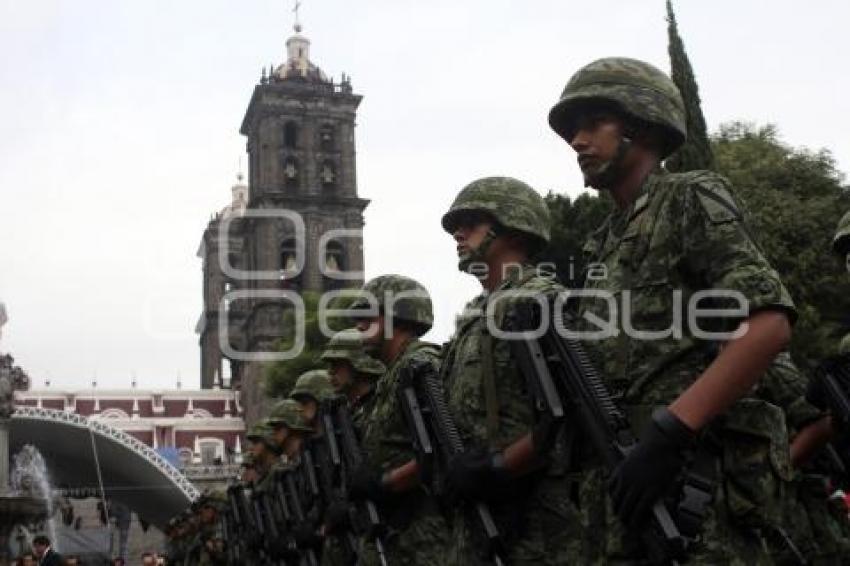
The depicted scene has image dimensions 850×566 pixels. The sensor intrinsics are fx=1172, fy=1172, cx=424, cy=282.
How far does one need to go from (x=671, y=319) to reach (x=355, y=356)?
4.38m

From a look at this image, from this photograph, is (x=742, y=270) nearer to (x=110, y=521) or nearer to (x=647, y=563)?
(x=647, y=563)

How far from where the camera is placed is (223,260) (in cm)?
6384

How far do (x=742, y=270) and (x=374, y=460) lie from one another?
3.23 metres

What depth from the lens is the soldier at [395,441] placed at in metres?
5.49

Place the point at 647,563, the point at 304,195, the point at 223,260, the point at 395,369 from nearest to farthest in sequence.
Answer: the point at 647,563
the point at 395,369
the point at 304,195
the point at 223,260

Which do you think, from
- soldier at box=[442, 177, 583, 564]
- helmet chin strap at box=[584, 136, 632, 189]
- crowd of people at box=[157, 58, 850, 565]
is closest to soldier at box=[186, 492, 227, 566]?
crowd of people at box=[157, 58, 850, 565]

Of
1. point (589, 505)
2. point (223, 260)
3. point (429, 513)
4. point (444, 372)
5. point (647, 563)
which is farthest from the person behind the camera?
point (223, 260)

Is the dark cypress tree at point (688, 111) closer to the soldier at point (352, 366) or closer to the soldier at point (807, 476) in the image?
the soldier at point (352, 366)

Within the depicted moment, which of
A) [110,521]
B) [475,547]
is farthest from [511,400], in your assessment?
[110,521]

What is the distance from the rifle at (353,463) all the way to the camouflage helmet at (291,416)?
10.4 feet

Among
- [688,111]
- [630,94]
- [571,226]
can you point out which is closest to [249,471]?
[630,94]

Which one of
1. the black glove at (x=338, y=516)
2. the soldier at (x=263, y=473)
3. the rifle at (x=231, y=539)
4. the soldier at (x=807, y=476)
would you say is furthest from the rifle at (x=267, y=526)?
the soldier at (x=807, y=476)

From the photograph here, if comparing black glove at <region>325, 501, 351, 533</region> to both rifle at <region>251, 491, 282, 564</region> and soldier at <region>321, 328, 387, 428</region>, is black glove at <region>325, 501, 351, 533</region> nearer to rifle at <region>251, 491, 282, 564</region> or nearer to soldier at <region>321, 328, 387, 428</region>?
soldier at <region>321, 328, 387, 428</region>

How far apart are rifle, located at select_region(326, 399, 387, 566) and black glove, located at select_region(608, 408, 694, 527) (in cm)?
304
